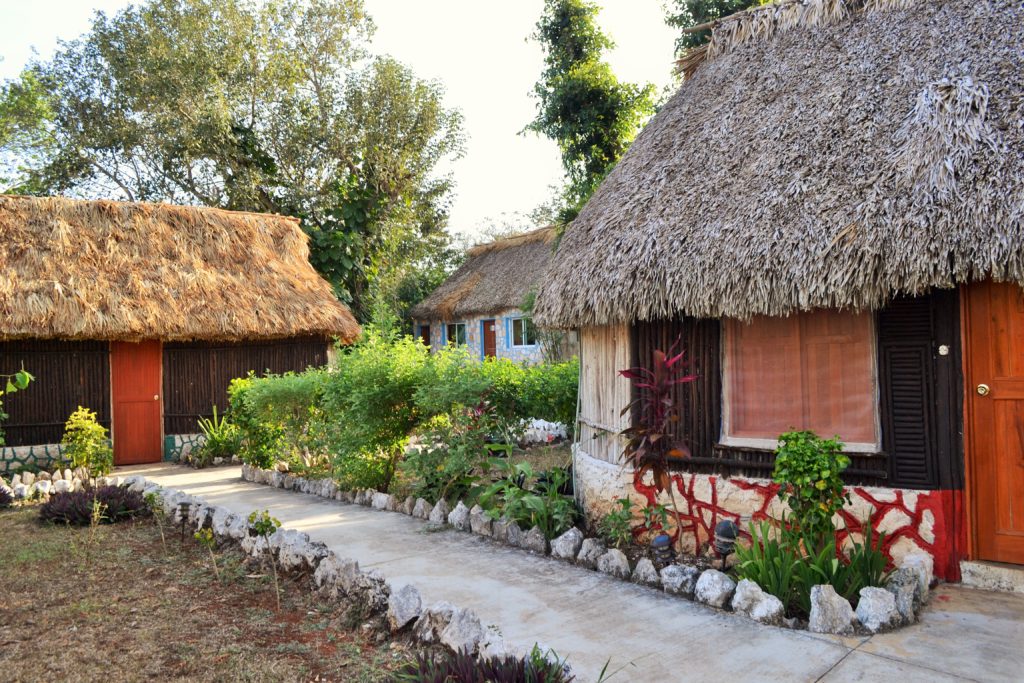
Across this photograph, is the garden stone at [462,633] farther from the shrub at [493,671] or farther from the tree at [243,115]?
the tree at [243,115]

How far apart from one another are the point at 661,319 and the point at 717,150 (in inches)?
62.8

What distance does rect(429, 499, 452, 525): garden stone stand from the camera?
702cm

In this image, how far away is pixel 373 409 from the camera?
7.84m

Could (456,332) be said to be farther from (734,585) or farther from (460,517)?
(734,585)

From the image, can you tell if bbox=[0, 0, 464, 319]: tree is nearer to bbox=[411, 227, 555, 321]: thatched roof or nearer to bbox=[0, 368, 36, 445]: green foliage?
bbox=[411, 227, 555, 321]: thatched roof

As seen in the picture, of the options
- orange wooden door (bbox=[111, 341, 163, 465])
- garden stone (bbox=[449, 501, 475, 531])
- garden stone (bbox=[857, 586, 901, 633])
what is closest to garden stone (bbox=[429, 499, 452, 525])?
garden stone (bbox=[449, 501, 475, 531])

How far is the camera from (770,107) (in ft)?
20.5

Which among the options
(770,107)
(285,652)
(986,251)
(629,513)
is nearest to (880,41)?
(770,107)

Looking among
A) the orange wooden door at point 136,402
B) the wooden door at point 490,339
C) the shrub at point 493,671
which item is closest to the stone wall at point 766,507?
the shrub at point 493,671

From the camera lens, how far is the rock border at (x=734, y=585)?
4070 millimetres

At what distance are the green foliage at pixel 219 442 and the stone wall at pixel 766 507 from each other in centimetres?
753

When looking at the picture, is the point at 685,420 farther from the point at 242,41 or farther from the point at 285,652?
the point at 242,41

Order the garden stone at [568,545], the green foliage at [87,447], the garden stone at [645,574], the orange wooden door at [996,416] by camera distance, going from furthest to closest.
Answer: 1. the green foliage at [87,447]
2. the garden stone at [568,545]
3. the garden stone at [645,574]
4. the orange wooden door at [996,416]

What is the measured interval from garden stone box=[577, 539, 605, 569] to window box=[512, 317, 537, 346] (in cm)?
1435
